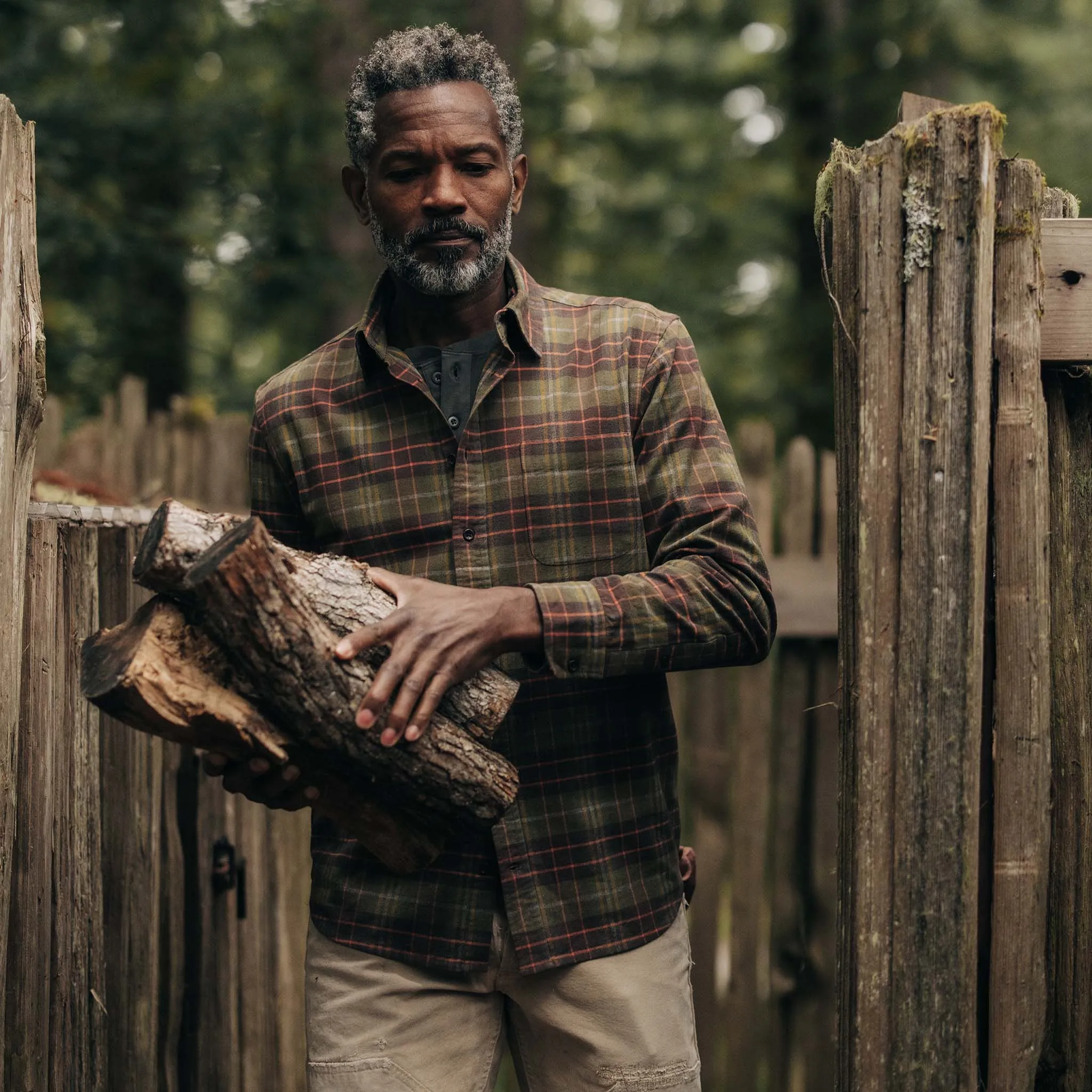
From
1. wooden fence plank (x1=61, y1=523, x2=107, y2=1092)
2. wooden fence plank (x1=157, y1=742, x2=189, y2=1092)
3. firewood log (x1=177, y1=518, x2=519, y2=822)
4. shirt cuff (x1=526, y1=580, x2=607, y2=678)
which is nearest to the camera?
firewood log (x1=177, y1=518, x2=519, y2=822)

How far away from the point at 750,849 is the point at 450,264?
9.43 feet

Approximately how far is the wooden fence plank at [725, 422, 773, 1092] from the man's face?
7.31 feet

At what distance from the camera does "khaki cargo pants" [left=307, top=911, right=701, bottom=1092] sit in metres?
2.57

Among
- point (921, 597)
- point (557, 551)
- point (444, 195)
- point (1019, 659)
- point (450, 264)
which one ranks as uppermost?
point (444, 195)

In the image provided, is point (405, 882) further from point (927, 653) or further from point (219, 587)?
point (927, 653)

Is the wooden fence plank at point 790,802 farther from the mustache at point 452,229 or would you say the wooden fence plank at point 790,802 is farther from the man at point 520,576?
the mustache at point 452,229

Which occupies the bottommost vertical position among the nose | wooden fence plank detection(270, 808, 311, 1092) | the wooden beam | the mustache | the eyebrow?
wooden fence plank detection(270, 808, 311, 1092)

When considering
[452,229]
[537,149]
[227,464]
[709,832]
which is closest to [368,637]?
[452,229]

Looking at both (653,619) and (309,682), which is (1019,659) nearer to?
(653,619)

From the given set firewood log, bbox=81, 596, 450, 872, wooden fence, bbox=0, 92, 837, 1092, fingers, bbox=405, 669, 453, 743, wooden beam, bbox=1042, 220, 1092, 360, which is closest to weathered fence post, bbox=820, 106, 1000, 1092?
wooden beam, bbox=1042, 220, 1092, 360

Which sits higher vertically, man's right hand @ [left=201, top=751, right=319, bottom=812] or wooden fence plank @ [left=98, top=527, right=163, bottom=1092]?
man's right hand @ [left=201, top=751, right=319, bottom=812]

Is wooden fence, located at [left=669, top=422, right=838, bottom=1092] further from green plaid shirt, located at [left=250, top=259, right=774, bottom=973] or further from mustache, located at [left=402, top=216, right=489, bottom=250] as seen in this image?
mustache, located at [left=402, top=216, right=489, bottom=250]

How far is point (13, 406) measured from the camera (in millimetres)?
2338

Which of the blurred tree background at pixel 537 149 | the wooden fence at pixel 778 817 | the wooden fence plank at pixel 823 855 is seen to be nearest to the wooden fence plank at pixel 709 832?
the wooden fence at pixel 778 817
